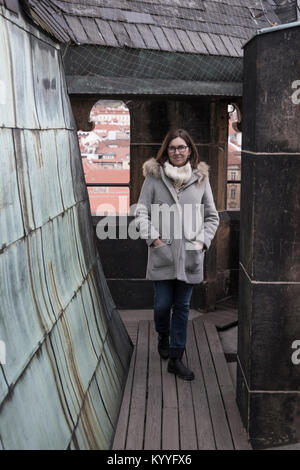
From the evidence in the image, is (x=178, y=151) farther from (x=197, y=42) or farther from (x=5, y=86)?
(x=197, y=42)

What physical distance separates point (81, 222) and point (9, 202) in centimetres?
184

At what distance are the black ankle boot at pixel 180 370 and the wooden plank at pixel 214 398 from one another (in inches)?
5.3

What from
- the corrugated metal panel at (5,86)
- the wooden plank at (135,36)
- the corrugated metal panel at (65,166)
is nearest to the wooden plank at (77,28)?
the wooden plank at (135,36)

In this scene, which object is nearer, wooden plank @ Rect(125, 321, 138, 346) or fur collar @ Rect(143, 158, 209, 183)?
fur collar @ Rect(143, 158, 209, 183)

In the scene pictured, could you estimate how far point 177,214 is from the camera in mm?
4551

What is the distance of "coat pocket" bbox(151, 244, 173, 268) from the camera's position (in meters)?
4.54

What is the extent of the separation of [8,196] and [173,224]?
75.5 inches

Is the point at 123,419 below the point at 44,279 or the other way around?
below

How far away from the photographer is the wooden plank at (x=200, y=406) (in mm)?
3891

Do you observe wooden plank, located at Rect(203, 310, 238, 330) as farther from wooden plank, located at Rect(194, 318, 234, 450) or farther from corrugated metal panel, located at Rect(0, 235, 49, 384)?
corrugated metal panel, located at Rect(0, 235, 49, 384)

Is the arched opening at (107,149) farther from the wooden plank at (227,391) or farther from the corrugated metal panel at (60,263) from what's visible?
the corrugated metal panel at (60,263)

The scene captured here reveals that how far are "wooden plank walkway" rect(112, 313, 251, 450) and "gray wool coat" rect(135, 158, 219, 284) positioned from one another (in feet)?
2.77

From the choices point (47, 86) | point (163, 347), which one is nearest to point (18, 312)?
point (47, 86)

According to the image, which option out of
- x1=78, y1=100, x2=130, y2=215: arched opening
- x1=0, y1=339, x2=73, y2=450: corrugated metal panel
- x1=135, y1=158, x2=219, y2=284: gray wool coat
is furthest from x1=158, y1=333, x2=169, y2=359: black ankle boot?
x1=78, y1=100, x2=130, y2=215: arched opening
